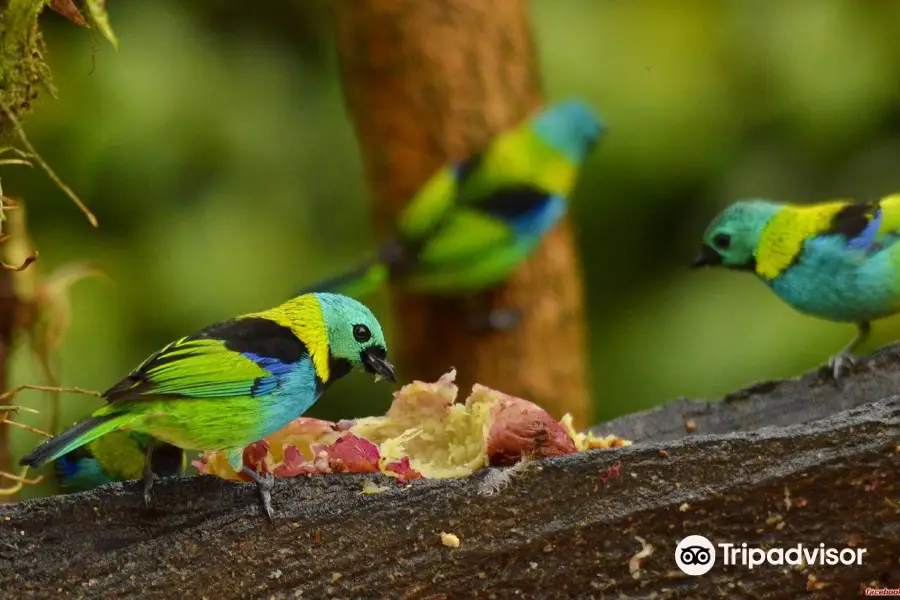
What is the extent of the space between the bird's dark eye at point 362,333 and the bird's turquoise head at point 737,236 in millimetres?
1118

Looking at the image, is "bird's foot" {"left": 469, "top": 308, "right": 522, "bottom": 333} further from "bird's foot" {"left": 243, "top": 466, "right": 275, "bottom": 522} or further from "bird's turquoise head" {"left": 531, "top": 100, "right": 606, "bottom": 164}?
"bird's foot" {"left": 243, "top": 466, "right": 275, "bottom": 522}

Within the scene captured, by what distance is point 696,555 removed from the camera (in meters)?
1.51

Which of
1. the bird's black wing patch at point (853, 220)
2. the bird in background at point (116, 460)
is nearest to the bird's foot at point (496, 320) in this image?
the bird's black wing patch at point (853, 220)

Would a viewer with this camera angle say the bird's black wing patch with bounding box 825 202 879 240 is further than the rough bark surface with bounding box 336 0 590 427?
No

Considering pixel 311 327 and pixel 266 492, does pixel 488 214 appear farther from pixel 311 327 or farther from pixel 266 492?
pixel 266 492

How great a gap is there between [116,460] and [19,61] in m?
0.71

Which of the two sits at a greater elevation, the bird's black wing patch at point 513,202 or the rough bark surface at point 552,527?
the bird's black wing patch at point 513,202

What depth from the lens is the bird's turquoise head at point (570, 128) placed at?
12.5 feet

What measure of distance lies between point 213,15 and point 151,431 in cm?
393

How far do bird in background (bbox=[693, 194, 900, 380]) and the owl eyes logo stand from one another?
923 mm

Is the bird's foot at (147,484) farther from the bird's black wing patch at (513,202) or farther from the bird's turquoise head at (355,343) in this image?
the bird's black wing patch at (513,202)

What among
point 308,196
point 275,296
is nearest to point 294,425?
point 275,296

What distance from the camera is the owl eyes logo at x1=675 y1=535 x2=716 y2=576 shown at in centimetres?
151

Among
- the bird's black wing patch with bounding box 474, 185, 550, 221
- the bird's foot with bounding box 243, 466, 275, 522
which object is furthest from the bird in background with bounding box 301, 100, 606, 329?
the bird's foot with bounding box 243, 466, 275, 522
